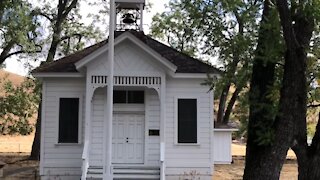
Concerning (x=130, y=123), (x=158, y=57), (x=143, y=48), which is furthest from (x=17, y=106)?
(x=158, y=57)

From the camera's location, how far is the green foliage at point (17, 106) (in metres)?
34.2

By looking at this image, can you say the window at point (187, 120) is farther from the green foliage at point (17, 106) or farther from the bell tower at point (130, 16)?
the green foliage at point (17, 106)

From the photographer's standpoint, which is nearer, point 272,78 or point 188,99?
point 272,78

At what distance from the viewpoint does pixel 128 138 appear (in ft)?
64.3

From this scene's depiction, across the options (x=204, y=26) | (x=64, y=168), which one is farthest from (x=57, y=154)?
(x=204, y=26)

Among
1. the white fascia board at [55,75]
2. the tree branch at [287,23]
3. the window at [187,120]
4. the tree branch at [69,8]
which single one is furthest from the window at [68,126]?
the tree branch at [69,8]

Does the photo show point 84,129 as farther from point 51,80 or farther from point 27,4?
point 27,4

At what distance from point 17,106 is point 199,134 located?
18.7 metres

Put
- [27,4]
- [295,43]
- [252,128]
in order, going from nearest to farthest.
→ [295,43]
[252,128]
[27,4]

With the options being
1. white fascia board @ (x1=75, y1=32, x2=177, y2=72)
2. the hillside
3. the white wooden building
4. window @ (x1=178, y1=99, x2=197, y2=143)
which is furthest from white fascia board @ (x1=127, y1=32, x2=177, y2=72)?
the hillside

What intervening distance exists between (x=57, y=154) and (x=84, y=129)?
1593 millimetres

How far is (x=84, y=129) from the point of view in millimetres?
18922

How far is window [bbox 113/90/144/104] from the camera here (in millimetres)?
19719

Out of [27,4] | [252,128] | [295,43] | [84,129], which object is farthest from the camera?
[27,4]
